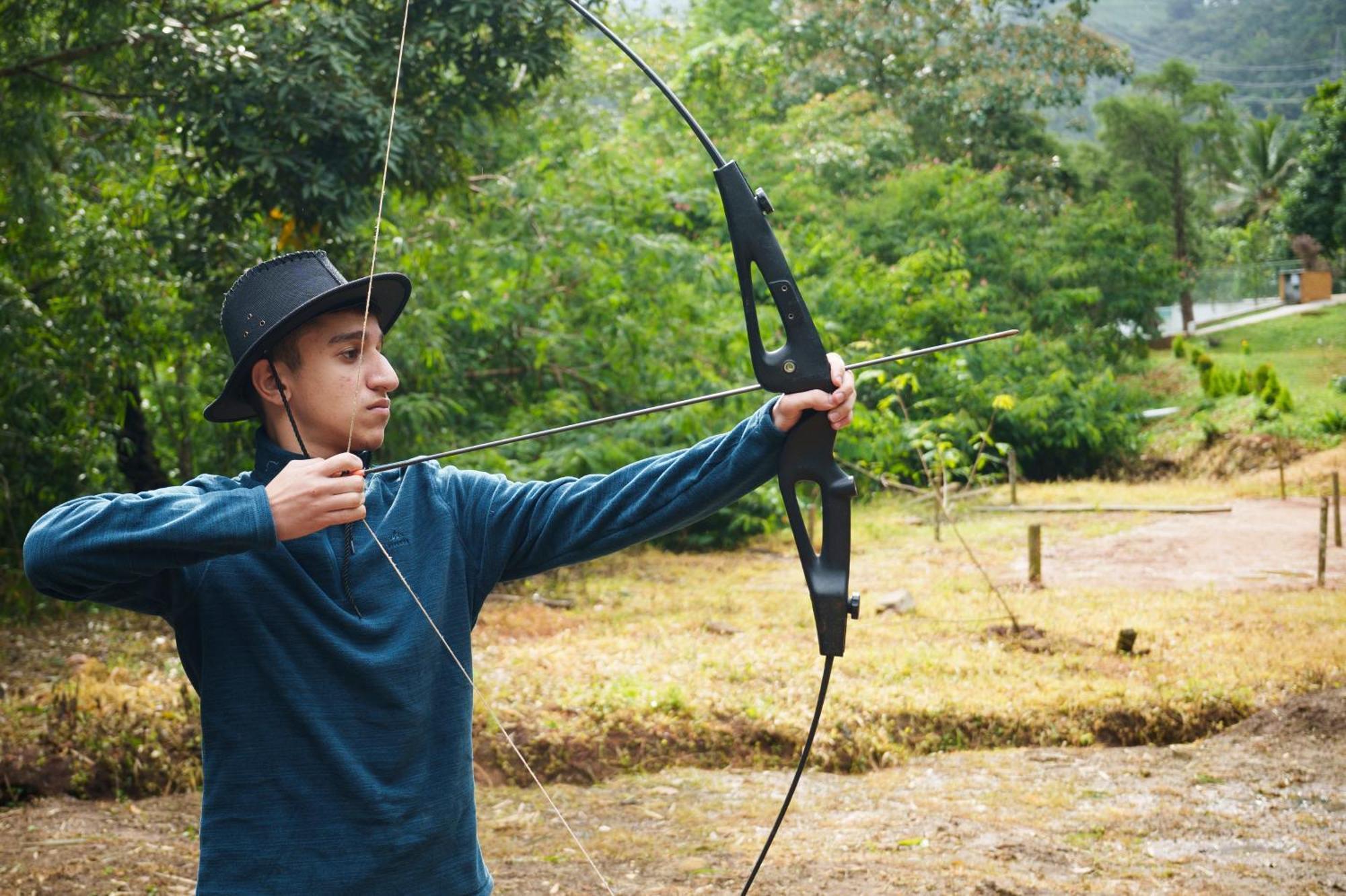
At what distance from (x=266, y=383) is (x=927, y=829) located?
258 cm

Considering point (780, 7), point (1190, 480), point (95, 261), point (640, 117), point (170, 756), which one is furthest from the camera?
point (780, 7)

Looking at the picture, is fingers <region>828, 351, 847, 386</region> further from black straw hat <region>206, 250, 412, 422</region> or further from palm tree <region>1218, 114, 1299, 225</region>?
palm tree <region>1218, 114, 1299, 225</region>

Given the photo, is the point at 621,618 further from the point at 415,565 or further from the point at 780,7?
the point at 780,7

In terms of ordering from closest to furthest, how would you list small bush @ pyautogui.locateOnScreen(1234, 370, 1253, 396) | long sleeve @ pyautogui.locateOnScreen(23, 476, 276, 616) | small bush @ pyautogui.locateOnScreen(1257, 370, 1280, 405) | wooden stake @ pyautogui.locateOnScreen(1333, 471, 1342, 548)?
long sleeve @ pyautogui.locateOnScreen(23, 476, 276, 616) < wooden stake @ pyautogui.locateOnScreen(1333, 471, 1342, 548) < small bush @ pyautogui.locateOnScreen(1257, 370, 1280, 405) < small bush @ pyautogui.locateOnScreen(1234, 370, 1253, 396)

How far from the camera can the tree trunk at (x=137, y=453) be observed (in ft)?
Answer: 22.9

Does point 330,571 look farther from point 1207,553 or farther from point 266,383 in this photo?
point 1207,553

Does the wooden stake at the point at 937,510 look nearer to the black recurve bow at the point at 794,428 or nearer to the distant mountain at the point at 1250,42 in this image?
the distant mountain at the point at 1250,42

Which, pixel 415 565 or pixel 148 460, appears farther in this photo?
pixel 148 460

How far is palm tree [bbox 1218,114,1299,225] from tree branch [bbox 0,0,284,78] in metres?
7.56

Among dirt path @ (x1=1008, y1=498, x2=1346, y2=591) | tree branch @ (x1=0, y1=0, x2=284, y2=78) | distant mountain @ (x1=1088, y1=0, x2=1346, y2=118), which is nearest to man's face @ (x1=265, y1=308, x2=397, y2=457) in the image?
tree branch @ (x1=0, y1=0, x2=284, y2=78)

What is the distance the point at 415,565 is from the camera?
5.45 feet

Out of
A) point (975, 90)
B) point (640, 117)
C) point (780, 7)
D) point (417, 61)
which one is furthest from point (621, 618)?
point (780, 7)

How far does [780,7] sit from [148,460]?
11.1 meters

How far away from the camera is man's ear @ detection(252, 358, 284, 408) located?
1.68 metres
